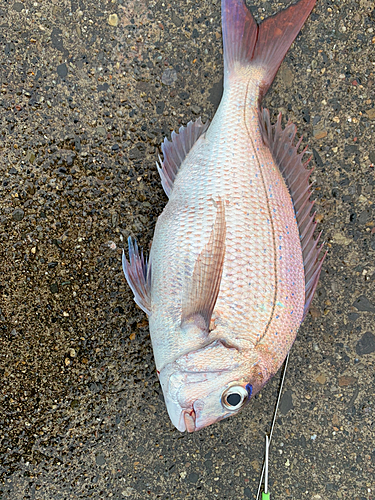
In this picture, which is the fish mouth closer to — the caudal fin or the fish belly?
the fish belly

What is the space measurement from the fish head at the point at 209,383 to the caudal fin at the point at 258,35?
4.48 feet

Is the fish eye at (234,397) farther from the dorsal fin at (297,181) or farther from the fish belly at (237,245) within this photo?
the dorsal fin at (297,181)

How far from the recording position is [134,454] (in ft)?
6.23

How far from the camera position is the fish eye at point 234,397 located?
1398 millimetres

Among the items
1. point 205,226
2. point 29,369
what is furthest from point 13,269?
point 205,226

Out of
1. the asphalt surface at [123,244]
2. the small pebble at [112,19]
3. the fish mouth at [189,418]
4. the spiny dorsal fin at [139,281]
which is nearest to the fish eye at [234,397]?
the fish mouth at [189,418]

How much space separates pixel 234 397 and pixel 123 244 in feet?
3.25

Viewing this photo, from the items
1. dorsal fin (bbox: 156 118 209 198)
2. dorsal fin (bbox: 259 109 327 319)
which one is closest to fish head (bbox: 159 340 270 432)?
dorsal fin (bbox: 259 109 327 319)

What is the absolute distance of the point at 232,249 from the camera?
1.46m

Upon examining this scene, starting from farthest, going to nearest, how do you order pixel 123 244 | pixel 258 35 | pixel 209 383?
pixel 123 244
pixel 258 35
pixel 209 383

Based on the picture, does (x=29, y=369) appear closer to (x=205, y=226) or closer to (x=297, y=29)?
(x=205, y=226)

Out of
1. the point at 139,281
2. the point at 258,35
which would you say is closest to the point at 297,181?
the point at 258,35

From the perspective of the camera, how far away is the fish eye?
4.59ft

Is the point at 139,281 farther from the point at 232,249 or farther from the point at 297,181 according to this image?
the point at 297,181
